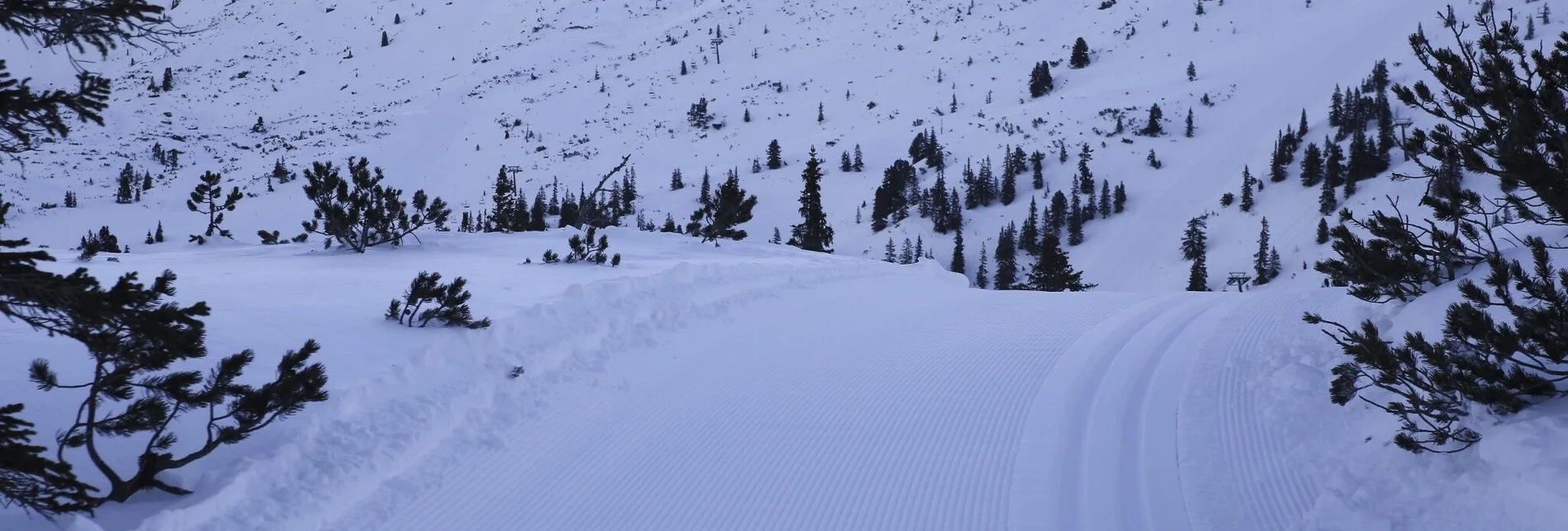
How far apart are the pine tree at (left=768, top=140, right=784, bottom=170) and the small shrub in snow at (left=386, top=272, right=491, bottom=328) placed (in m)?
64.5

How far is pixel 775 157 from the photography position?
71625 mm

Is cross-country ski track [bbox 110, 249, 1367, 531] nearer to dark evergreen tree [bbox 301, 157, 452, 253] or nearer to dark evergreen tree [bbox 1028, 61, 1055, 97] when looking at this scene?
dark evergreen tree [bbox 301, 157, 452, 253]

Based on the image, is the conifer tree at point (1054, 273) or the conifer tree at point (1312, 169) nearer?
the conifer tree at point (1054, 273)

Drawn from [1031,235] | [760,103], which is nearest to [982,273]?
[1031,235]

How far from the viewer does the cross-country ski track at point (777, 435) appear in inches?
170

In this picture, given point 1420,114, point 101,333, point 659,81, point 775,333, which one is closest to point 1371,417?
point 775,333

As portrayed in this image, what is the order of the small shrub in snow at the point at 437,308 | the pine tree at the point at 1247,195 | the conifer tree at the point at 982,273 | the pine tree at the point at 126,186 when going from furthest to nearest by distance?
the conifer tree at the point at 982,273, the pine tree at the point at 1247,195, the pine tree at the point at 126,186, the small shrub in snow at the point at 437,308

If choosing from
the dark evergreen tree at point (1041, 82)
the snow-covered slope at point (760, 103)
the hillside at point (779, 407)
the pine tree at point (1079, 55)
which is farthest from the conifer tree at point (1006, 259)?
the hillside at point (779, 407)

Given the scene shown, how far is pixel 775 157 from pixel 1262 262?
134ft

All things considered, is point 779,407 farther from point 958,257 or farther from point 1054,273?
point 958,257

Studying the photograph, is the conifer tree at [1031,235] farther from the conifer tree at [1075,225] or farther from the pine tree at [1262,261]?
the pine tree at [1262,261]

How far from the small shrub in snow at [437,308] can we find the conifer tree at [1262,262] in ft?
168

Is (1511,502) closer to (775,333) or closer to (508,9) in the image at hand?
(775,333)

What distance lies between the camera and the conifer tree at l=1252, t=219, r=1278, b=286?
47.3 meters
